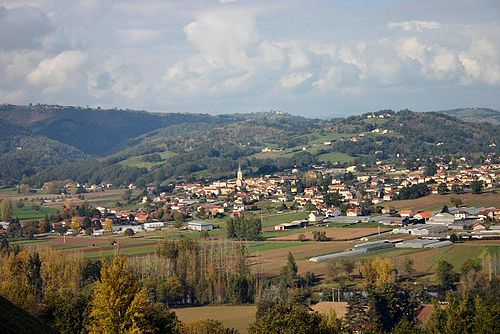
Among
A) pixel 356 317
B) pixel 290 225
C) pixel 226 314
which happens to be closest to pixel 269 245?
pixel 290 225

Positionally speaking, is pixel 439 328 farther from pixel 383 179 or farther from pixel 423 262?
pixel 383 179

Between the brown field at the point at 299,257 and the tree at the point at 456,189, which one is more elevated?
the tree at the point at 456,189

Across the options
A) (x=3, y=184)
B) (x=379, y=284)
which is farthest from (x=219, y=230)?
(x=3, y=184)

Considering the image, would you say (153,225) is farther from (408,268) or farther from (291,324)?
(291,324)

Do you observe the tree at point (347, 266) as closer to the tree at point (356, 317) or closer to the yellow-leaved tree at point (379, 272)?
the yellow-leaved tree at point (379, 272)

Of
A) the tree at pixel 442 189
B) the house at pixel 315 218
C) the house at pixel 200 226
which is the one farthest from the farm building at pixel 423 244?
the tree at pixel 442 189

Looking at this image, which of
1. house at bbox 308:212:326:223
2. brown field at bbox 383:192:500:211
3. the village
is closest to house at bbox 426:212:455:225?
the village
